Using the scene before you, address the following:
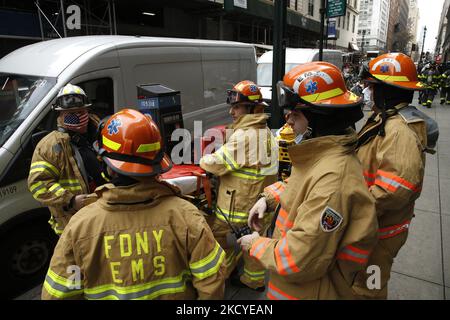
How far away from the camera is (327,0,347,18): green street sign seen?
10.2 meters

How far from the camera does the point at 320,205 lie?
1.45m

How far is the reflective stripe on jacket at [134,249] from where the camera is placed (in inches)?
60.5

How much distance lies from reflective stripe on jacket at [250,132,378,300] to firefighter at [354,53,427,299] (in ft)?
0.95

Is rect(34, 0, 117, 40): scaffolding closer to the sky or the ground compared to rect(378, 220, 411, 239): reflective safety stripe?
closer to the sky

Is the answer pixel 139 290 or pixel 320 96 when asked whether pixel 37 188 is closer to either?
pixel 139 290

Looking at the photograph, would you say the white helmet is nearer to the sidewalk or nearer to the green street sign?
the sidewalk

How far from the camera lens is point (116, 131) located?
1.57 meters

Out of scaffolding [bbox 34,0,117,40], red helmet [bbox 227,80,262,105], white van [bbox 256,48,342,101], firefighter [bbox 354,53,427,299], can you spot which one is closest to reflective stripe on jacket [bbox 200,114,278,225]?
red helmet [bbox 227,80,262,105]

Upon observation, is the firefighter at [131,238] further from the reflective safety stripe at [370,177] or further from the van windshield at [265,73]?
the van windshield at [265,73]

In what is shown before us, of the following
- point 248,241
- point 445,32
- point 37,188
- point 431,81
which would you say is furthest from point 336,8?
point 445,32

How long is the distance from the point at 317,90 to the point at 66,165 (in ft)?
7.08

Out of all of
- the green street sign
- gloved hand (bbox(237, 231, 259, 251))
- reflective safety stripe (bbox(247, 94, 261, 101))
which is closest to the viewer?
gloved hand (bbox(237, 231, 259, 251))
